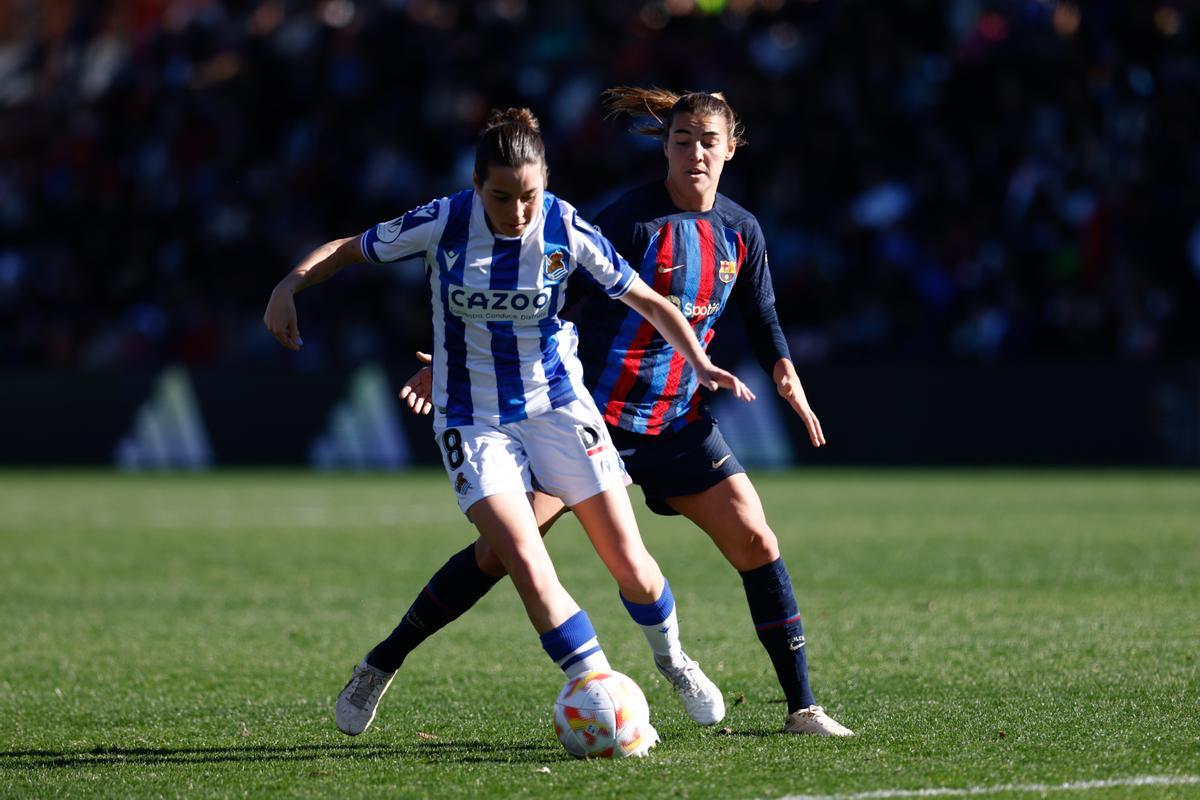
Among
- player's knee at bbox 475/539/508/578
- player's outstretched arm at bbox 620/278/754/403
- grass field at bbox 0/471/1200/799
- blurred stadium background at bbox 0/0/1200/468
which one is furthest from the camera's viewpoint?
blurred stadium background at bbox 0/0/1200/468

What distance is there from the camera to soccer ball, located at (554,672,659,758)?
4812 mm

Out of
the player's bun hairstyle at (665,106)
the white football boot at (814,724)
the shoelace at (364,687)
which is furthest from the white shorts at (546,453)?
the player's bun hairstyle at (665,106)

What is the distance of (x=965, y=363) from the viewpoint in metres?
17.4

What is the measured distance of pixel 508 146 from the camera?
4.78m

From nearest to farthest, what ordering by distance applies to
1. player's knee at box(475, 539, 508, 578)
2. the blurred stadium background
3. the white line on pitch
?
the white line on pitch → player's knee at box(475, 539, 508, 578) → the blurred stadium background

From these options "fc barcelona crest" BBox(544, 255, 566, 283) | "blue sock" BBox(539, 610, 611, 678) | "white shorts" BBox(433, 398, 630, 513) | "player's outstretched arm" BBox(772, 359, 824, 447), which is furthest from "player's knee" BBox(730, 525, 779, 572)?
"fc barcelona crest" BBox(544, 255, 566, 283)

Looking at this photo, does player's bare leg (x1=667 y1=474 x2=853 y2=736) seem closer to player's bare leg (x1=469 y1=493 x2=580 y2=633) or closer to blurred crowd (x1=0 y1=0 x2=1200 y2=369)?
player's bare leg (x1=469 y1=493 x2=580 y2=633)

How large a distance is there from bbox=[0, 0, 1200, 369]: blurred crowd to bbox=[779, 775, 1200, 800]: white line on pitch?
44.3ft

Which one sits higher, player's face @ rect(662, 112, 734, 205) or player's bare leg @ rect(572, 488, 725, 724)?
player's face @ rect(662, 112, 734, 205)

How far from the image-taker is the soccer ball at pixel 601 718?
15.8ft

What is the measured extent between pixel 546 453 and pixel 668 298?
757 millimetres

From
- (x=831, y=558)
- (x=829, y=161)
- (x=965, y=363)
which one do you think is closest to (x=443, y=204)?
(x=831, y=558)

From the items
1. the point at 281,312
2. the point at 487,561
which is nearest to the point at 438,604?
the point at 487,561

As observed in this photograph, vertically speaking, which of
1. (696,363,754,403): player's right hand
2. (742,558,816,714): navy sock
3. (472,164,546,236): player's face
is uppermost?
(472,164,546,236): player's face
